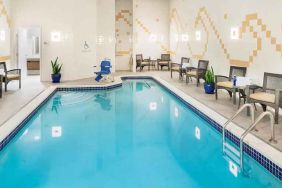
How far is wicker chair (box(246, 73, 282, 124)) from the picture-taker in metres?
4.69

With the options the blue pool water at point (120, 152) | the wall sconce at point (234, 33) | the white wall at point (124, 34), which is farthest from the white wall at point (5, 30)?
the wall sconce at point (234, 33)

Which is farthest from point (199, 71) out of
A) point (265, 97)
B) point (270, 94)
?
point (265, 97)

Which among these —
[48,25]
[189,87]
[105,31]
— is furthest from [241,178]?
[105,31]

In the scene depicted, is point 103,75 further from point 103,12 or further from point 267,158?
point 267,158

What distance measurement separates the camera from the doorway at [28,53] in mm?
10664

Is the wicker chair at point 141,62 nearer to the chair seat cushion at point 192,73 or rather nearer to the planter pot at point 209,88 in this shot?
the chair seat cushion at point 192,73

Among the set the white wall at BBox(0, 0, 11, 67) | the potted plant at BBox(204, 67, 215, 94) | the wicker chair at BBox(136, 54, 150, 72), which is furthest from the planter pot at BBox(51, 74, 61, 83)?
the potted plant at BBox(204, 67, 215, 94)

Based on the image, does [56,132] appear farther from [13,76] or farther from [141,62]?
[141,62]

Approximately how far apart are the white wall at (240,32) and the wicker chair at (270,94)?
27 cm

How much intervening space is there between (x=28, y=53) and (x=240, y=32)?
11.3m

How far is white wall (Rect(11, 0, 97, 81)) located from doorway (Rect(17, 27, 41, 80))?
30 cm

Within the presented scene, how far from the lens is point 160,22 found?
15062 mm

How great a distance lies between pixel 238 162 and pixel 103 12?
1059 cm

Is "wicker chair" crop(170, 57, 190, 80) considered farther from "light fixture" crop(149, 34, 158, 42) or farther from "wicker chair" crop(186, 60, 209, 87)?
"light fixture" crop(149, 34, 158, 42)
